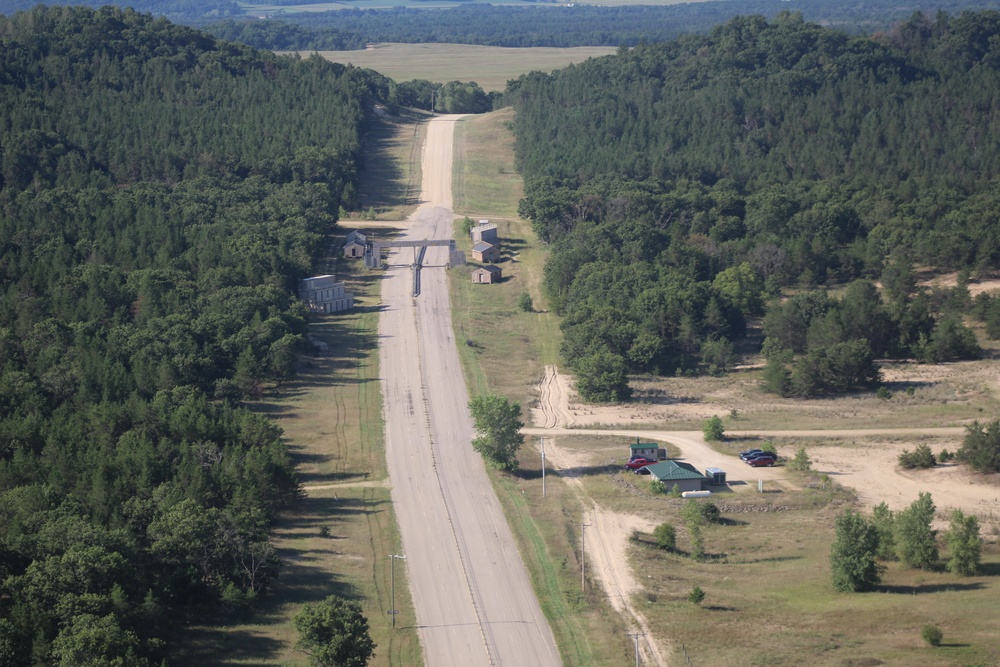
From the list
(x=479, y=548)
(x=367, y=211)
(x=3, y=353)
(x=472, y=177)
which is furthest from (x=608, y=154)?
(x=479, y=548)

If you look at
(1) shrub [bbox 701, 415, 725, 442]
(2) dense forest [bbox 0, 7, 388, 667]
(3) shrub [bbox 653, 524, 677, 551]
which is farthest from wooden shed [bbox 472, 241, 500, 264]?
(3) shrub [bbox 653, 524, 677, 551]

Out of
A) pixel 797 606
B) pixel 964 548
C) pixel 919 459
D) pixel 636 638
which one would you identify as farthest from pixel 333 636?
pixel 919 459

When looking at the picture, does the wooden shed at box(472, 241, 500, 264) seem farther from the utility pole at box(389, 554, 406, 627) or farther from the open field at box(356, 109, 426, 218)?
the utility pole at box(389, 554, 406, 627)

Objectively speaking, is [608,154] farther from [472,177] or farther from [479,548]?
[479,548]

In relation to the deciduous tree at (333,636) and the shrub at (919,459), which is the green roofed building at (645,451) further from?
the deciduous tree at (333,636)

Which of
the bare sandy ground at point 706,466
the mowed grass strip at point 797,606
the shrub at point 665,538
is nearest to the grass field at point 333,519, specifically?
the bare sandy ground at point 706,466
